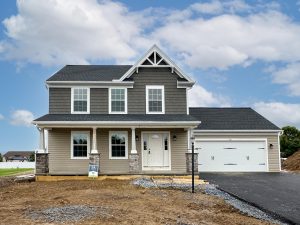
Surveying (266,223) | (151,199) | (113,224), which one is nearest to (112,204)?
(151,199)

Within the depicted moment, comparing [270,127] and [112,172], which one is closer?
[112,172]

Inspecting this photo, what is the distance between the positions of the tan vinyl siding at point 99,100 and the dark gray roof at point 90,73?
0.77m

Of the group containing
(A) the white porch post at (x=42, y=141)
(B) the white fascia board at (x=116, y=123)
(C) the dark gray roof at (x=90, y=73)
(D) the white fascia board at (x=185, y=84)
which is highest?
(C) the dark gray roof at (x=90, y=73)

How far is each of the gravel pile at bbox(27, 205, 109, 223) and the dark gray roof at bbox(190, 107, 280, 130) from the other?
17.7 m

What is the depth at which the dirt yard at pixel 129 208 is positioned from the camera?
9.33 meters

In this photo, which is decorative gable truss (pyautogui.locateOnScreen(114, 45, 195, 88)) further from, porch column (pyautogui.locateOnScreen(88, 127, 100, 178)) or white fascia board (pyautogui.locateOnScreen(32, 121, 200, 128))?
porch column (pyautogui.locateOnScreen(88, 127, 100, 178))

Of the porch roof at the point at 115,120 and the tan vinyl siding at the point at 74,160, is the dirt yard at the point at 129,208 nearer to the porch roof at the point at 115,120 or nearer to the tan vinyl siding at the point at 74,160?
the porch roof at the point at 115,120

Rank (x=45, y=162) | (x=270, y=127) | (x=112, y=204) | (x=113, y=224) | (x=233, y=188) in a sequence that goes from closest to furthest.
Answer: (x=113, y=224), (x=112, y=204), (x=233, y=188), (x=45, y=162), (x=270, y=127)

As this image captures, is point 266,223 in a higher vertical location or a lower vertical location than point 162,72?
lower

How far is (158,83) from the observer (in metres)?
24.7

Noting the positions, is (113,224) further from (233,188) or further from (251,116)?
(251,116)

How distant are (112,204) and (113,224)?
110 inches

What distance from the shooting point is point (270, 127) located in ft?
91.9

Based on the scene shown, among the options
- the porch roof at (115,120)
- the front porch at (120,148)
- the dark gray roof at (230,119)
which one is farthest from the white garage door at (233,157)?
the porch roof at (115,120)
